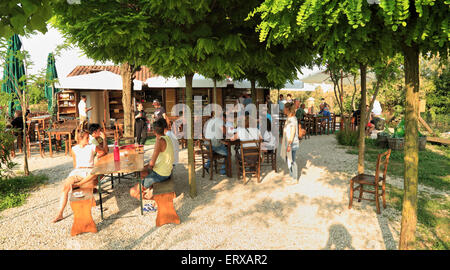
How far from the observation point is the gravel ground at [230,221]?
4027mm

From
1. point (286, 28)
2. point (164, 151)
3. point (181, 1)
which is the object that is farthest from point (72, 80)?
point (286, 28)

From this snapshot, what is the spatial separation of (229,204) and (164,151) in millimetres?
1502

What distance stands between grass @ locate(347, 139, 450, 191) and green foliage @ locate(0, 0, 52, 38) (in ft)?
22.6

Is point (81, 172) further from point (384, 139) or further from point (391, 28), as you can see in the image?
point (384, 139)

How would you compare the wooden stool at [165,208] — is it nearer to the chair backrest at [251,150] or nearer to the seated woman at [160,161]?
the seated woman at [160,161]

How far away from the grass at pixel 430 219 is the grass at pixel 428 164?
0.94 meters

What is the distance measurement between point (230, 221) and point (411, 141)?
278 centimetres

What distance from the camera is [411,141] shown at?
2916 mm

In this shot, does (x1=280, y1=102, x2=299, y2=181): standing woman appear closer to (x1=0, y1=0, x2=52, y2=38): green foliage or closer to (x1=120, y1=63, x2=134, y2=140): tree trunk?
(x1=0, y1=0, x2=52, y2=38): green foliage

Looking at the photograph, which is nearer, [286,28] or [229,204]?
[286,28]

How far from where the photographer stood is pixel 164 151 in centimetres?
524

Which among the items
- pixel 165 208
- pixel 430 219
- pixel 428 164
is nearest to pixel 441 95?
pixel 428 164
